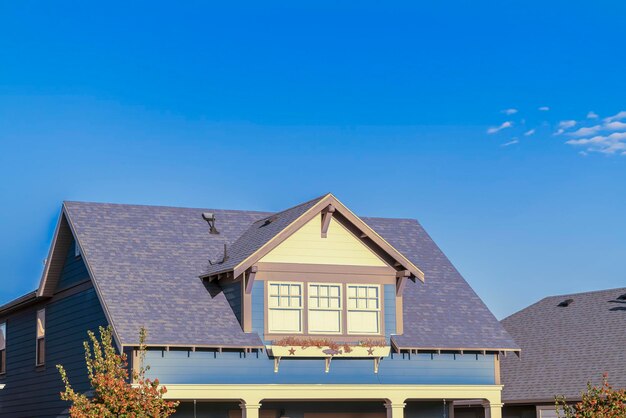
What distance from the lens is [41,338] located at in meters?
38.3

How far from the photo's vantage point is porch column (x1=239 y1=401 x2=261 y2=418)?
32281 mm

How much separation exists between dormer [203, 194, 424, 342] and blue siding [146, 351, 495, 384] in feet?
2.78

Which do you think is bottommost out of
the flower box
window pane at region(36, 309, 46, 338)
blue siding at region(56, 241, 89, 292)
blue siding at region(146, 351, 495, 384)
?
blue siding at region(146, 351, 495, 384)

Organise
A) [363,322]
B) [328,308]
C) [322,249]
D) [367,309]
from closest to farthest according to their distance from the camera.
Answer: [328,308], [322,249], [363,322], [367,309]

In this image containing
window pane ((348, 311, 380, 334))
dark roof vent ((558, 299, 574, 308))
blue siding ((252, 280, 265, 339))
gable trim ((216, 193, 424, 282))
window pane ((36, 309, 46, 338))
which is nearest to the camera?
gable trim ((216, 193, 424, 282))

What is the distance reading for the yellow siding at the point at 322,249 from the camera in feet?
110

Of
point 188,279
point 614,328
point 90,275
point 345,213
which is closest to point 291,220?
point 345,213

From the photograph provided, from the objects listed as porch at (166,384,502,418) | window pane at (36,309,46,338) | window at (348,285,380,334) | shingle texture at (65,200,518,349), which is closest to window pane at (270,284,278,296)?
shingle texture at (65,200,518,349)

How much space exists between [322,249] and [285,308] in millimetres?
2166

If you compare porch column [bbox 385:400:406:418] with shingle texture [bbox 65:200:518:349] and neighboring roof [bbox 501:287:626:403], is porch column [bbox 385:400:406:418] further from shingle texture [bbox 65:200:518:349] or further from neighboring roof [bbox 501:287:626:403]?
neighboring roof [bbox 501:287:626:403]

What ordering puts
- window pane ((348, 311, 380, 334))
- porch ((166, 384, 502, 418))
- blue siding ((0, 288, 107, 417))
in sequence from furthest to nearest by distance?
blue siding ((0, 288, 107, 417)), window pane ((348, 311, 380, 334)), porch ((166, 384, 502, 418))

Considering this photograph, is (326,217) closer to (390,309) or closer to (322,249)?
(322,249)

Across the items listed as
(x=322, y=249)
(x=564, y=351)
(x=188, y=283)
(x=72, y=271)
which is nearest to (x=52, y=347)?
(x=72, y=271)

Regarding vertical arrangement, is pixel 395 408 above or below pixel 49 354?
below
